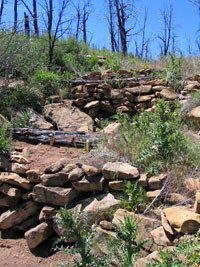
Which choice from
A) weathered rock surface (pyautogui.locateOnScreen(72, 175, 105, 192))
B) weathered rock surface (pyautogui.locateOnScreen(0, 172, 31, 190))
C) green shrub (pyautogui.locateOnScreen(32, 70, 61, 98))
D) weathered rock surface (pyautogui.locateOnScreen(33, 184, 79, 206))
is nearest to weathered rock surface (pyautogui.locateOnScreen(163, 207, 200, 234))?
weathered rock surface (pyautogui.locateOnScreen(72, 175, 105, 192))

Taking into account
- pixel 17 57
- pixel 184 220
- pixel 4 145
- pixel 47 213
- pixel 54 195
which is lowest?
pixel 47 213

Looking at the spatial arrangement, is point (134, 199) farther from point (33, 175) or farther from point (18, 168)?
point (18, 168)

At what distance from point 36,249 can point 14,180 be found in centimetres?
78

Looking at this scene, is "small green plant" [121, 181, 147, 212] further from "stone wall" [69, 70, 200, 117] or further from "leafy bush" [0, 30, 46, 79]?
"leafy bush" [0, 30, 46, 79]

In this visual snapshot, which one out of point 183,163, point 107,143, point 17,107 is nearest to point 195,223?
point 183,163

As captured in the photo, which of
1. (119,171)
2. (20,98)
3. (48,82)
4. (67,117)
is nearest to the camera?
(119,171)

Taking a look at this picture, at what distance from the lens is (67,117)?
591 cm

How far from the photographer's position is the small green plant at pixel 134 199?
3.29 metres

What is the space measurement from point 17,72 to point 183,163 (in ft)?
13.8

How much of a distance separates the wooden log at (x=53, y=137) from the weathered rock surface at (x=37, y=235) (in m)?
1.27

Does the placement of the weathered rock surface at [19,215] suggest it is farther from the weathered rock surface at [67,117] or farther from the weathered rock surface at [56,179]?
the weathered rock surface at [67,117]

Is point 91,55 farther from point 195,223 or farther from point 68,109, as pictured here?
point 195,223

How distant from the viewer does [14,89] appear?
621cm

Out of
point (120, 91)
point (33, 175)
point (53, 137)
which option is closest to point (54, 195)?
point (33, 175)
